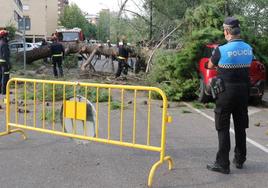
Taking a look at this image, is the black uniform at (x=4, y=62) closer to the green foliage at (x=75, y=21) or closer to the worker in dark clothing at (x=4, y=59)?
the worker in dark clothing at (x=4, y=59)

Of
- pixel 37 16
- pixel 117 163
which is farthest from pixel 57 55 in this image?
pixel 37 16

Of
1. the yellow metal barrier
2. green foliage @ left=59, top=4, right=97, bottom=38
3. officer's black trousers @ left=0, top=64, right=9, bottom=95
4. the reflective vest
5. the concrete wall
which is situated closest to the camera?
the reflective vest

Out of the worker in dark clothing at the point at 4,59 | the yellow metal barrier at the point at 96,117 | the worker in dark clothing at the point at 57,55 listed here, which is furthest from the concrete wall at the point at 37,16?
the yellow metal barrier at the point at 96,117

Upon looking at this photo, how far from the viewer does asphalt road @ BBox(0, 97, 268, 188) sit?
5.58m

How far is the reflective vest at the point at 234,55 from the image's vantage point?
5.86 meters

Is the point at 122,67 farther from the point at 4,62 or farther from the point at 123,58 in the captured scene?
the point at 4,62

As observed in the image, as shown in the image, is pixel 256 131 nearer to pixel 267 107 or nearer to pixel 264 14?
pixel 267 107

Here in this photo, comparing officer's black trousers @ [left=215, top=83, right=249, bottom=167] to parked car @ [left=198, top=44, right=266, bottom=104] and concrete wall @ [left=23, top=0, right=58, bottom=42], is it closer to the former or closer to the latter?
parked car @ [left=198, top=44, right=266, bottom=104]

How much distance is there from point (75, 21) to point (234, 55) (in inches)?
4229

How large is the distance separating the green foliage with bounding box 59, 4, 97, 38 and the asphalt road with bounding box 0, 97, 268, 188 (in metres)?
103

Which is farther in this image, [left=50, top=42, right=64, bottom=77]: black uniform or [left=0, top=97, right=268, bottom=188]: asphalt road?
[left=50, top=42, right=64, bottom=77]: black uniform

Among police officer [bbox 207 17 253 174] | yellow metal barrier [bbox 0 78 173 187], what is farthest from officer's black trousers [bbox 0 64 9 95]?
police officer [bbox 207 17 253 174]

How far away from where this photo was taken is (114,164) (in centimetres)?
635

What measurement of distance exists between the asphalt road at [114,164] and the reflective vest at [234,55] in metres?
1.44
